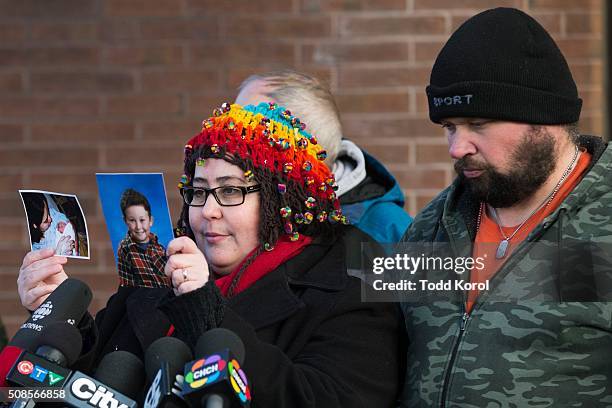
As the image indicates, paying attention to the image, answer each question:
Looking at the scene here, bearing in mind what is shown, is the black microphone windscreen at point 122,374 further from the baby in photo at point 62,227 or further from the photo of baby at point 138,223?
the baby in photo at point 62,227

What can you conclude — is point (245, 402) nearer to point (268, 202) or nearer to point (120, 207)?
point (120, 207)

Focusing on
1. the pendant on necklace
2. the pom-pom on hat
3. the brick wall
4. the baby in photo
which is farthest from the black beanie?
the brick wall

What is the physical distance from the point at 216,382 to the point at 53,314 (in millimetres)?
761

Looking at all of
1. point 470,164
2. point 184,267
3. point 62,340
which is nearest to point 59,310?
point 62,340

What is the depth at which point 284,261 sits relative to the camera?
3.03 m

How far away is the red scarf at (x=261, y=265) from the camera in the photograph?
118 inches

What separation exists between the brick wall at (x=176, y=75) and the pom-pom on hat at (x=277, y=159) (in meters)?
2.10

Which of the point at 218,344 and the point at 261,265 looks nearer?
the point at 218,344

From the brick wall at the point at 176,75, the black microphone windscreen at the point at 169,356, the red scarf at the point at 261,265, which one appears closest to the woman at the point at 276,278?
the red scarf at the point at 261,265

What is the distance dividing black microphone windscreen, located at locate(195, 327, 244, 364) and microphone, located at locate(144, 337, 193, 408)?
0.05 metres

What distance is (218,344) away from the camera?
7.12 ft

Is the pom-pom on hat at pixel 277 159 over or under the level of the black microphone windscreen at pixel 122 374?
over

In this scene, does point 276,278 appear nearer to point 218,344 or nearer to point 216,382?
point 218,344

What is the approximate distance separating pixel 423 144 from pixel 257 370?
283cm
